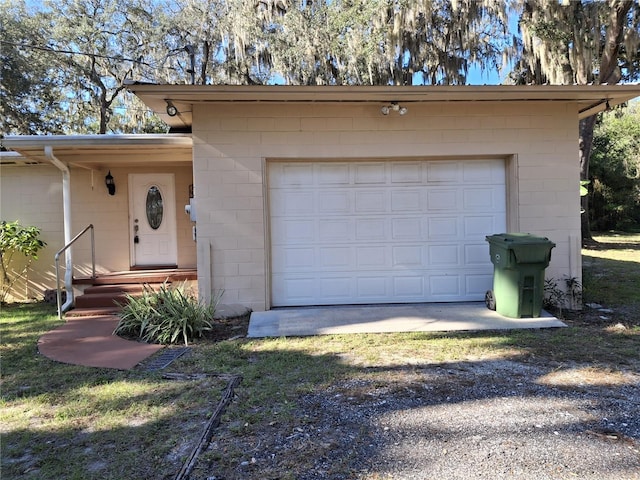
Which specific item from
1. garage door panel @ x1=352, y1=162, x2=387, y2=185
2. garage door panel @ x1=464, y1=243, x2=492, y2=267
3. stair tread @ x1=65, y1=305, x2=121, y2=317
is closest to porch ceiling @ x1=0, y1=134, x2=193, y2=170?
stair tread @ x1=65, y1=305, x2=121, y2=317

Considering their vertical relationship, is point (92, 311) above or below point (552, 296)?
below

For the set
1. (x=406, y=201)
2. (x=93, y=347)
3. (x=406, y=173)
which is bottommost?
(x=93, y=347)

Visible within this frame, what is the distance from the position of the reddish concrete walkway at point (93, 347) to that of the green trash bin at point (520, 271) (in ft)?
14.7

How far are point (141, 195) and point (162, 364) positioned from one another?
5.23m

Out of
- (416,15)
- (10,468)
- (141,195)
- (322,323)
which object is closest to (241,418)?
(10,468)

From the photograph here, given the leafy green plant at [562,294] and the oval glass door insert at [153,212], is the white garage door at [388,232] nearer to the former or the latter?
the leafy green plant at [562,294]

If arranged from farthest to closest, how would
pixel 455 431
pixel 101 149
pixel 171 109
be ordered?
pixel 101 149, pixel 171 109, pixel 455 431

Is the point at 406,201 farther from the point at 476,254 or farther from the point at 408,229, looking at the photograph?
the point at 476,254

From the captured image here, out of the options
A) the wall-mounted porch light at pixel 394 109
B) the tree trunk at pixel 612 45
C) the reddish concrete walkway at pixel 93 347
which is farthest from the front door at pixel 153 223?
the tree trunk at pixel 612 45

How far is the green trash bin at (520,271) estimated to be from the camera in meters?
6.09

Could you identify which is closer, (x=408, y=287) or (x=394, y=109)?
(x=394, y=109)

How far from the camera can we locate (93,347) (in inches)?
219

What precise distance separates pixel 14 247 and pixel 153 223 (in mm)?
2336

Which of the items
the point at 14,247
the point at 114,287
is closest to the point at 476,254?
the point at 114,287
